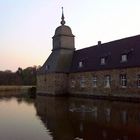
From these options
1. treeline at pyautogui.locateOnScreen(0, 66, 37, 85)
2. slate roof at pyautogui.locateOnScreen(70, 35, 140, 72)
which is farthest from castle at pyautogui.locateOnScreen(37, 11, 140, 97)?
treeline at pyautogui.locateOnScreen(0, 66, 37, 85)

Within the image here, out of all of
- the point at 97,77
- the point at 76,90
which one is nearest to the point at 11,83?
the point at 76,90

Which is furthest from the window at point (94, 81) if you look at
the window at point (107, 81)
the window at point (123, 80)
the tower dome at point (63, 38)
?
the tower dome at point (63, 38)

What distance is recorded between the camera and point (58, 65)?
3747cm

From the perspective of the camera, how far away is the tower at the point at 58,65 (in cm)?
3700

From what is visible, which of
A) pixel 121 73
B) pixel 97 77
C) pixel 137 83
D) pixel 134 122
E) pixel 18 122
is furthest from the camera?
pixel 97 77

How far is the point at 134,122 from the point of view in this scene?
42.1 feet

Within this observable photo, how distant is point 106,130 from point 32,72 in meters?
78.3

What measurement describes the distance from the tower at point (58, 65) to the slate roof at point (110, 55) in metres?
1.46

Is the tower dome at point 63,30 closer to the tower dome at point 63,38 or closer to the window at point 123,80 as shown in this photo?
the tower dome at point 63,38

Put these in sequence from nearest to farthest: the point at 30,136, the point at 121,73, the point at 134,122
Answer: the point at 30,136 < the point at 134,122 < the point at 121,73

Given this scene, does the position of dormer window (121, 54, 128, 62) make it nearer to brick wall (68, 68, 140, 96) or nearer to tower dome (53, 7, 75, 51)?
brick wall (68, 68, 140, 96)

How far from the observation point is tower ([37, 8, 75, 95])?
3700cm

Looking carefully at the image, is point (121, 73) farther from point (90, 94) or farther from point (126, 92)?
point (90, 94)

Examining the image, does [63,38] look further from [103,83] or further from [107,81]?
[107,81]
